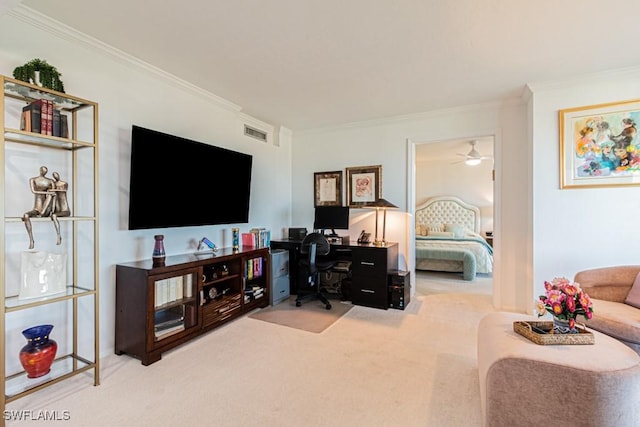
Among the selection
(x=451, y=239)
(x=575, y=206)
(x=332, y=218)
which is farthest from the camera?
(x=451, y=239)

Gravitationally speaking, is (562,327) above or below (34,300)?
below

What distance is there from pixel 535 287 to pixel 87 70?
4.54 metres

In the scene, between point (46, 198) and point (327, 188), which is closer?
point (46, 198)

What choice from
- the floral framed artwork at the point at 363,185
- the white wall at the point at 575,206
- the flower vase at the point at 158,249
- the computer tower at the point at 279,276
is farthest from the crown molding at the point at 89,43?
the white wall at the point at 575,206

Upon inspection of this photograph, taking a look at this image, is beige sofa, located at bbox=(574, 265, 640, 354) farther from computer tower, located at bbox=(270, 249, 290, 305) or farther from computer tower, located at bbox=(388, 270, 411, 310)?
computer tower, located at bbox=(270, 249, 290, 305)

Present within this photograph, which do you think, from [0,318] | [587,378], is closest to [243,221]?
[0,318]

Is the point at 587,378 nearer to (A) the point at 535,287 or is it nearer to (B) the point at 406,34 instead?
(A) the point at 535,287

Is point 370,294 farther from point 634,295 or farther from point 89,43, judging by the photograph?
point 89,43

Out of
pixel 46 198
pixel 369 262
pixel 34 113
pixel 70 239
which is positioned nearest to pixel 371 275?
pixel 369 262

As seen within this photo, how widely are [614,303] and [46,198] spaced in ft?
13.4

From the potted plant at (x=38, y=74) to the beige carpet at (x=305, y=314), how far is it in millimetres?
2598

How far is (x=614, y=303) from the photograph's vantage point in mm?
2230

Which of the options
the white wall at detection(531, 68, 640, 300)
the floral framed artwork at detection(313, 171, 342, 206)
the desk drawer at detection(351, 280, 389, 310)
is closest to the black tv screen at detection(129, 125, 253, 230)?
the floral framed artwork at detection(313, 171, 342, 206)

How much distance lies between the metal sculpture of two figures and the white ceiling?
0.96m
